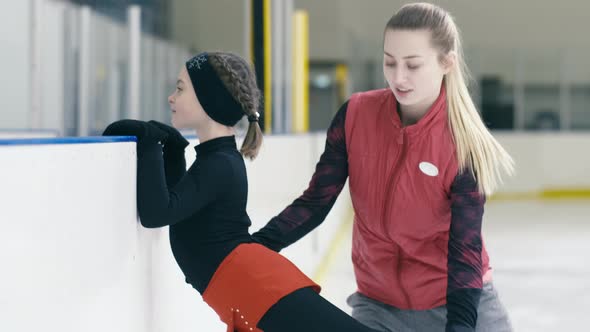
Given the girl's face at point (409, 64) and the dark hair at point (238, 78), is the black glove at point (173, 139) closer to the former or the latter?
the dark hair at point (238, 78)

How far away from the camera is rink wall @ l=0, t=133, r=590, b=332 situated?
3.34 feet

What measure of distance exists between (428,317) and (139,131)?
26.5 inches

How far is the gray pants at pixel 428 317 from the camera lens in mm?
1650

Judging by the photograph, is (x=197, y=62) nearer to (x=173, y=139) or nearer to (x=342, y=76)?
(x=173, y=139)

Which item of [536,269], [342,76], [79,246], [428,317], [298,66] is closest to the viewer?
[79,246]

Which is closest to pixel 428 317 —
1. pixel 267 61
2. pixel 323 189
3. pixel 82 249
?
pixel 323 189

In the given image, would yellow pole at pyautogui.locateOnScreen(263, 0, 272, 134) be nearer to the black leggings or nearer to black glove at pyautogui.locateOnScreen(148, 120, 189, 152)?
black glove at pyautogui.locateOnScreen(148, 120, 189, 152)

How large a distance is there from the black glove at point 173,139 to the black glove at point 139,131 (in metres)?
0.06

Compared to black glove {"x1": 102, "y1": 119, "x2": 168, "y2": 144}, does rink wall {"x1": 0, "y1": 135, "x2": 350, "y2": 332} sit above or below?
below

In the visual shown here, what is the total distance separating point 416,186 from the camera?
1643mm

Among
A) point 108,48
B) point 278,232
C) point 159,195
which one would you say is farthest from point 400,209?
point 108,48

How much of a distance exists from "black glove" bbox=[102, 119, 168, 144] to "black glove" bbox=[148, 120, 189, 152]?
55mm

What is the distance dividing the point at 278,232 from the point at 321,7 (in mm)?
10791

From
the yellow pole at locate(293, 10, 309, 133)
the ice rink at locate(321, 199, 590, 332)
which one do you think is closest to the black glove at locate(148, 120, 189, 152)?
the ice rink at locate(321, 199, 590, 332)
